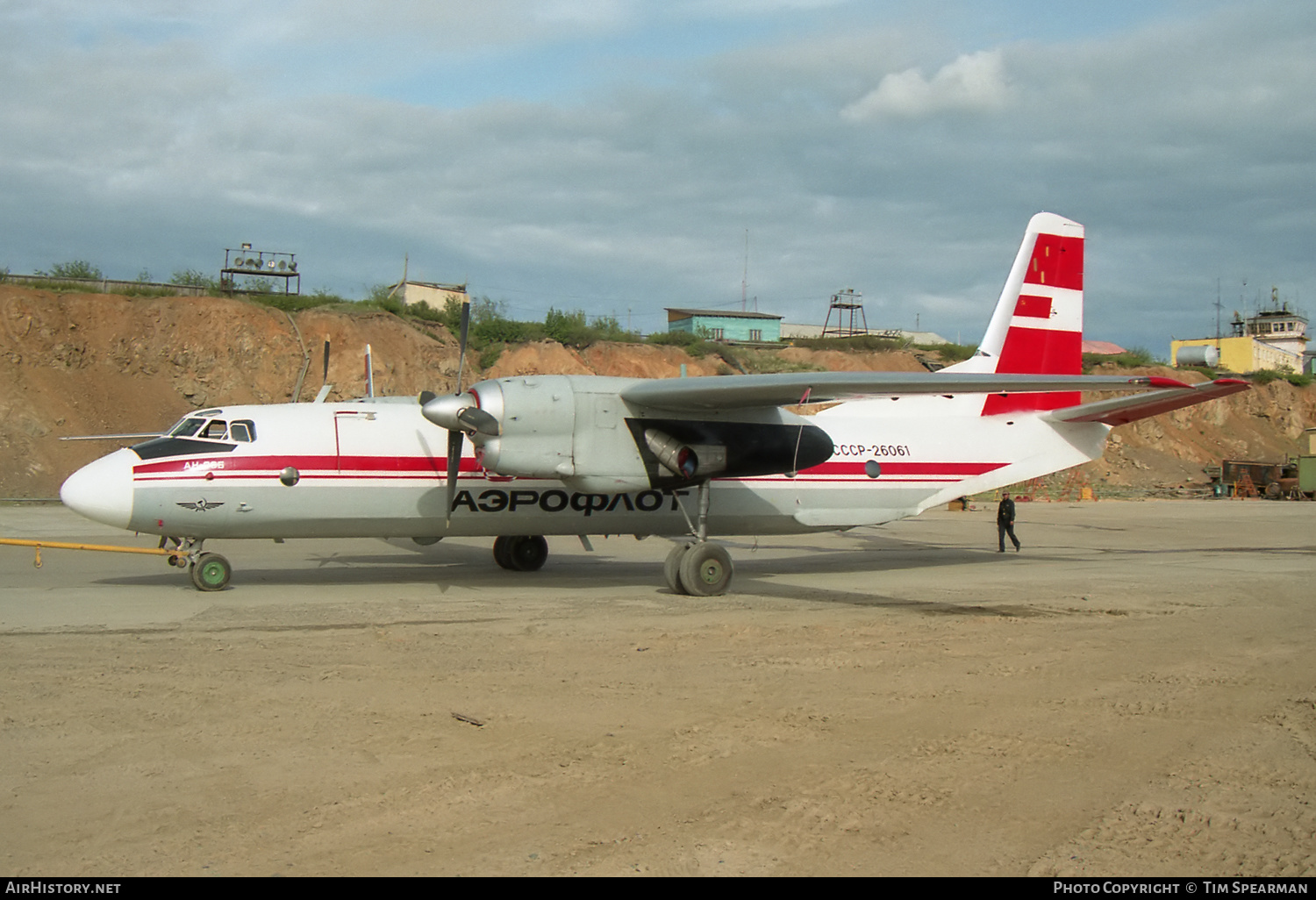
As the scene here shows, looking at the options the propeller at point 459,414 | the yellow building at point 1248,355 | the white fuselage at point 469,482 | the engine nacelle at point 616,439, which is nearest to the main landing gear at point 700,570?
the engine nacelle at point 616,439

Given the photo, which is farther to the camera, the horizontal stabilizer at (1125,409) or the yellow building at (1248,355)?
the yellow building at (1248,355)

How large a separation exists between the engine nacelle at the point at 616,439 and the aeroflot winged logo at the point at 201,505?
3947 mm

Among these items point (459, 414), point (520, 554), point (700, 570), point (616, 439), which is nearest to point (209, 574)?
point (459, 414)

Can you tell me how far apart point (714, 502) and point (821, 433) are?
2.32 metres

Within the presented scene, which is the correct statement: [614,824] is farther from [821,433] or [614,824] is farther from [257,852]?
→ [821,433]

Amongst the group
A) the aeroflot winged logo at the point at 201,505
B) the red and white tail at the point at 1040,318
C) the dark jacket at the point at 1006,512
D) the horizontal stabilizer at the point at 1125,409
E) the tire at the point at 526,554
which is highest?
the red and white tail at the point at 1040,318

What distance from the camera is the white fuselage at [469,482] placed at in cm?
1418

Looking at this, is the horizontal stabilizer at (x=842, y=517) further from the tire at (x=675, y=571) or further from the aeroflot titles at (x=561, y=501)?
the tire at (x=675, y=571)

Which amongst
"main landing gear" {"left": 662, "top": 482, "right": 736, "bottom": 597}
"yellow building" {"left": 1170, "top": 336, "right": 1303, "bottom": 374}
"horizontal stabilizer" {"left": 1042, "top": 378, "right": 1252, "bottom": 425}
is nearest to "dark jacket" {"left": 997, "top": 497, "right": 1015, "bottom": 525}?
"horizontal stabilizer" {"left": 1042, "top": 378, "right": 1252, "bottom": 425}

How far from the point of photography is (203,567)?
14.2 metres

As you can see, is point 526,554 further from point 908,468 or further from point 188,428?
point 908,468

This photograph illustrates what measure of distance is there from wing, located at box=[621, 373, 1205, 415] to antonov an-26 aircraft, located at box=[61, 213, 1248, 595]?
0.12ft

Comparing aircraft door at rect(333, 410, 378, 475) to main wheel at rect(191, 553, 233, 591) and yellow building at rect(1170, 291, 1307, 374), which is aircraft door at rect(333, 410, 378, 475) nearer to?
main wheel at rect(191, 553, 233, 591)
